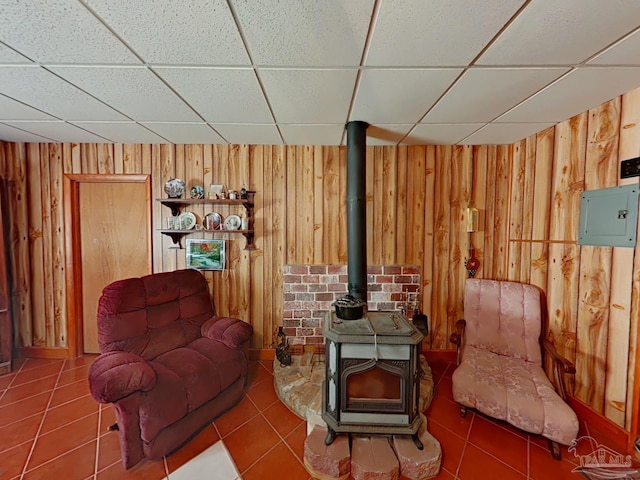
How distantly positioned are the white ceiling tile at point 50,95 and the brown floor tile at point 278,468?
2677mm

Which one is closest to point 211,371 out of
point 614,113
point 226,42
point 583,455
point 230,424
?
point 230,424

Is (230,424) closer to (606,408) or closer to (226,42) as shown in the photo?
(226,42)

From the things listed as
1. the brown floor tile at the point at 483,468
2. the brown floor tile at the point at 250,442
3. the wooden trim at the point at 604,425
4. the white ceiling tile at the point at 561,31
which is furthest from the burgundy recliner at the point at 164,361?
the wooden trim at the point at 604,425

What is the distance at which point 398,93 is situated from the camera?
161cm

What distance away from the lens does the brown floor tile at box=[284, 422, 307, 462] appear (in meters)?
1.63

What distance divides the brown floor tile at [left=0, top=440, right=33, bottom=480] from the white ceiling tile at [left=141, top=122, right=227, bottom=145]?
2.49 meters

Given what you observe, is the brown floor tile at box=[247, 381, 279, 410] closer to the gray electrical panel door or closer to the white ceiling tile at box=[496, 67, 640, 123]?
the gray electrical panel door

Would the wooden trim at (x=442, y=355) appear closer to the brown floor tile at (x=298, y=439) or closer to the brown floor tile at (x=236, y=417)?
the brown floor tile at (x=298, y=439)

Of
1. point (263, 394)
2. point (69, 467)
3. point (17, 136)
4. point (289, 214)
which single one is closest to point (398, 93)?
point (289, 214)

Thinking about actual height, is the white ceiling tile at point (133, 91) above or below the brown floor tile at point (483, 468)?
above

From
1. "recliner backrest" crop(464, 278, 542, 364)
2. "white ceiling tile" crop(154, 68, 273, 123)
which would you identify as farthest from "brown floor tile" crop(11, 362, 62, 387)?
"recliner backrest" crop(464, 278, 542, 364)

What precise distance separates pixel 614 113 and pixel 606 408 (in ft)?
6.91

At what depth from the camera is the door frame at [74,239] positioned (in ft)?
8.70

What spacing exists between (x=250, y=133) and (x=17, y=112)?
176cm
